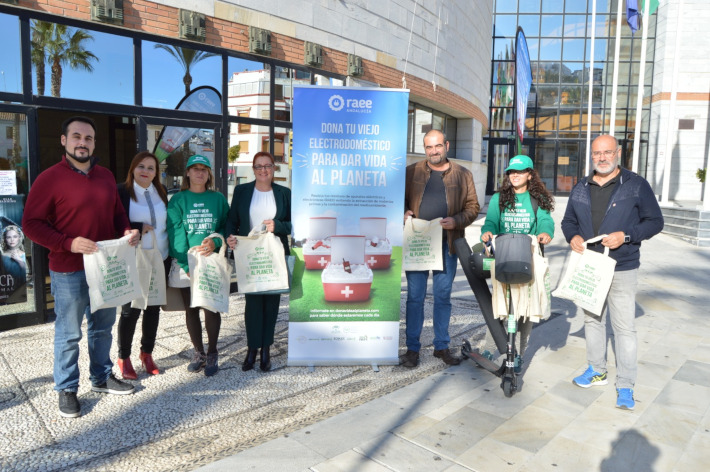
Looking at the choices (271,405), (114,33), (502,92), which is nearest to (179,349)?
(271,405)

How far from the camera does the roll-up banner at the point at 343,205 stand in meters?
4.50

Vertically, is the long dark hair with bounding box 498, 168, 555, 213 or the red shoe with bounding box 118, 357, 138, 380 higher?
the long dark hair with bounding box 498, 168, 555, 213

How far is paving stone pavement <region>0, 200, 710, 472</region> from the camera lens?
3.10 m

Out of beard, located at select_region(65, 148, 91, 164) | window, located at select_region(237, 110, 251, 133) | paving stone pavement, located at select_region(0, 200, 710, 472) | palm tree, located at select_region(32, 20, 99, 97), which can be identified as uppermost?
palm tree, located at select_region(32, 20, 99, 97)

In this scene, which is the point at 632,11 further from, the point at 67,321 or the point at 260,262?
the point at 67,321

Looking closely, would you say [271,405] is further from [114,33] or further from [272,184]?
[114,33]

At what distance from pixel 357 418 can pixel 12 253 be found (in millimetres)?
4428

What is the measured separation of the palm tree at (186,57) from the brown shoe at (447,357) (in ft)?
16.5

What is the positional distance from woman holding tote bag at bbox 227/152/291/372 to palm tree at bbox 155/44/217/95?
354 centimetres

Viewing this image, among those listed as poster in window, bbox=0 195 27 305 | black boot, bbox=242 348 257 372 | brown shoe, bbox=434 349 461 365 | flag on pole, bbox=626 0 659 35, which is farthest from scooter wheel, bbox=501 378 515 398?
flag on pole, bbox=626 0 659 35

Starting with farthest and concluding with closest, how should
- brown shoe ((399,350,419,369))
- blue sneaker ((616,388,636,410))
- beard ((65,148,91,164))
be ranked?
brown shoe ((399,350,419,369)) < blue sneaker ((616,388,636,410)) < beard ((65,148,91,164))

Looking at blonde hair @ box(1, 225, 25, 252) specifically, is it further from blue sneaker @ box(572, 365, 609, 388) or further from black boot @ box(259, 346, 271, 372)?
blue sneaker @ box(572, 365, 609, 388)

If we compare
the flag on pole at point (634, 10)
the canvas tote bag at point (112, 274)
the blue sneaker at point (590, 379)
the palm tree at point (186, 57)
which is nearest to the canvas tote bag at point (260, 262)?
the canvas tote bag at point (112, 274)

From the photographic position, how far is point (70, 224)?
3568mm
